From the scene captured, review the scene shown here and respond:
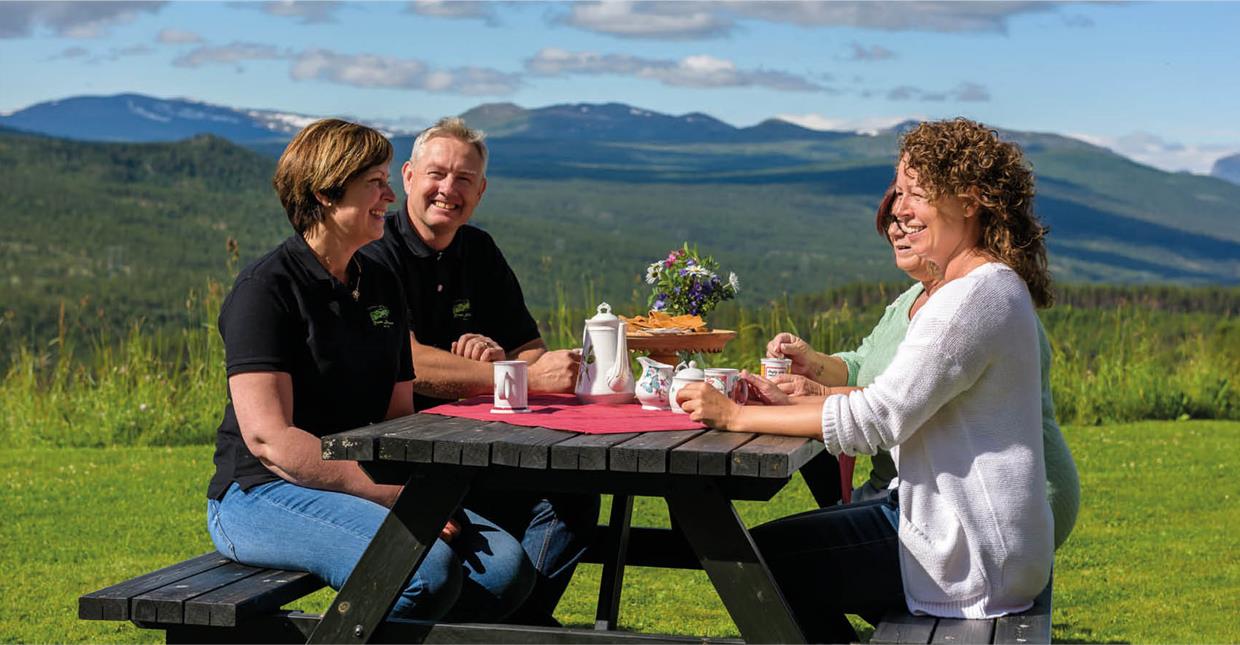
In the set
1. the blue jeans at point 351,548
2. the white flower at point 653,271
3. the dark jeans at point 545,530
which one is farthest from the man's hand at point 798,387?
the blue jeans at point 351,548

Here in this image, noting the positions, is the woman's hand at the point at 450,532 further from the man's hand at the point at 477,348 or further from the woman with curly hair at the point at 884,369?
the man's hand at the point at 477,348

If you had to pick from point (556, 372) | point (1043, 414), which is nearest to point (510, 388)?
point (556, 372)

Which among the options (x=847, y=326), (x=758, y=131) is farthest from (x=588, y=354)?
(x=758, y=131)

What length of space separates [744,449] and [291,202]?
4.23ft

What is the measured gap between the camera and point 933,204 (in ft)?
9.59

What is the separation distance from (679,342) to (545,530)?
705 millimetres

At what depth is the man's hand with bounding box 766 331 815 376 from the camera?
4035mm

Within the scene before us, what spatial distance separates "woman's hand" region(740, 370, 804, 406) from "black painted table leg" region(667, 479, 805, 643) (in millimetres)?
463

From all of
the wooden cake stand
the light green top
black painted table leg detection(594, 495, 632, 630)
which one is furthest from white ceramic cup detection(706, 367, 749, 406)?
black painted table leg detection(594, 495, 632, 630)

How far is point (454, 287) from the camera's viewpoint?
440 cm

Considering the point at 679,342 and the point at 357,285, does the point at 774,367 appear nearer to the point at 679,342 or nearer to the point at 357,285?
the point at 679,342

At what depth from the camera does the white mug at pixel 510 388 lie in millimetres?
3412

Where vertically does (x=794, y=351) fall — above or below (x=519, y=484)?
above

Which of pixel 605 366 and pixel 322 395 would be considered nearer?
pixel 322 395
